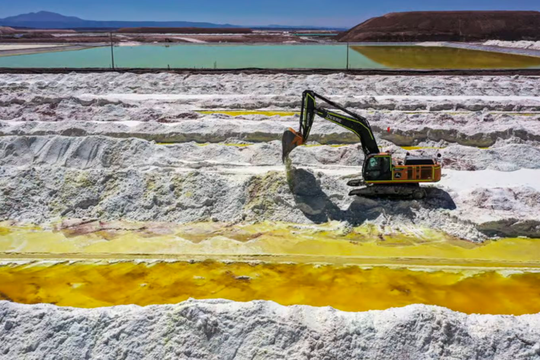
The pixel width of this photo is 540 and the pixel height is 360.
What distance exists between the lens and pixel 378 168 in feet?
31.5

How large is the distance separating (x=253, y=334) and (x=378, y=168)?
5.20 meters

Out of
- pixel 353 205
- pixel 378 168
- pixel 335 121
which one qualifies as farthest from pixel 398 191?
pixel 335 121

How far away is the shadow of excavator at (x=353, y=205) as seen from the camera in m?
9.61

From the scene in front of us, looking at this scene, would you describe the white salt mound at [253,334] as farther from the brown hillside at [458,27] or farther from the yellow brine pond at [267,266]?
the brown hillside at [458,27]

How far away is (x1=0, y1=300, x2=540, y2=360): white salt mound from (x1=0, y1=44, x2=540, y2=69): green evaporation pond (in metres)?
25.5

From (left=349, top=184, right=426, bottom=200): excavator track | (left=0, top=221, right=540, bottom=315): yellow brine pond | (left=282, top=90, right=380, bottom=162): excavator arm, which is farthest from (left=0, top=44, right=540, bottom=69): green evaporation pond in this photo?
(left=0, top=221, right=540, bottom=315): yellow brine pond

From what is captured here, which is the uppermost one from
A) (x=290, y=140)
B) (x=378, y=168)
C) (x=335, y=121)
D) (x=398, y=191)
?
(x=335, y=121)

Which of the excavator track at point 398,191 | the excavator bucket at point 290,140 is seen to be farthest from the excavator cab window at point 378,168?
the excavator bucket at point 290,140

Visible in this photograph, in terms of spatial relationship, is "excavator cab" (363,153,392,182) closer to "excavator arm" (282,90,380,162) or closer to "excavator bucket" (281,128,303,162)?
"excavator arm" (282,90,380,162)

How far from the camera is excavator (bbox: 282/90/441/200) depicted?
377 inches

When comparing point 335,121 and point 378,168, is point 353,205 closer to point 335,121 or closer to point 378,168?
point 378,168

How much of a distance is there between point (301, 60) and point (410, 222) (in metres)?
27.0

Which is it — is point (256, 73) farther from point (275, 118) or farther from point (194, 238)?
point (194, 238)

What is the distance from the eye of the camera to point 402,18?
59.6 m
